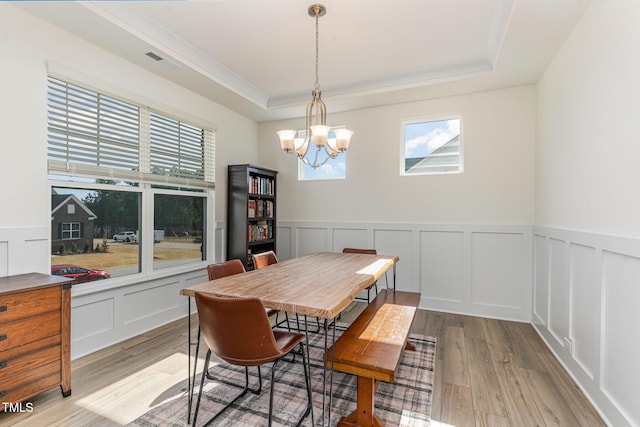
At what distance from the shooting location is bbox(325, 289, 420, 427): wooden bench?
1.65m

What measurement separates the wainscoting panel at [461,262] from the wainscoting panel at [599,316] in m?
0.72

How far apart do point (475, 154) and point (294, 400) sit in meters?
3.37

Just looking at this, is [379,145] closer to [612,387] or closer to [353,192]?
[353,192]

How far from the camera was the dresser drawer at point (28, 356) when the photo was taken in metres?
1.80

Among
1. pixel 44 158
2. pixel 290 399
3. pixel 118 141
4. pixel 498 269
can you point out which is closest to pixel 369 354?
pixel 290 399

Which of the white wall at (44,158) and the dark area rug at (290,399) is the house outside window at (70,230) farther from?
the dark area rug at (290,399)

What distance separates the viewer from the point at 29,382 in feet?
6.25

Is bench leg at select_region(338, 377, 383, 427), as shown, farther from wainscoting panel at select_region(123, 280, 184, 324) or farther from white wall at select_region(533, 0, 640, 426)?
wainscoting panel at select_region(123, 280, 184, 324)

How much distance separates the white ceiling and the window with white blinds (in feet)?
1.55

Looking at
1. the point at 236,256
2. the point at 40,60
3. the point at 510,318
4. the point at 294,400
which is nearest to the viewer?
the point at 294,400

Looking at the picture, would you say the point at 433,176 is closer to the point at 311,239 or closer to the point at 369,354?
the point at 311,239

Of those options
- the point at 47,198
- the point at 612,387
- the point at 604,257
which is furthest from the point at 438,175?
the point at 47,198

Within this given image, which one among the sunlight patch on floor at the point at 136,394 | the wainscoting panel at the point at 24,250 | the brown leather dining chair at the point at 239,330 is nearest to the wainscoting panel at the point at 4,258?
the wainscoting panel at the point at 24,250

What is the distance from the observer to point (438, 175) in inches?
157
